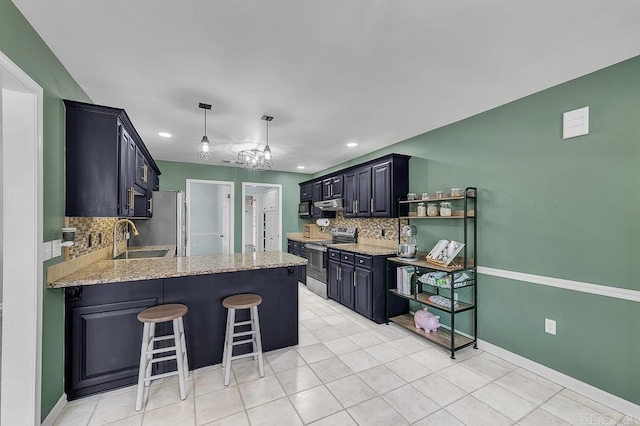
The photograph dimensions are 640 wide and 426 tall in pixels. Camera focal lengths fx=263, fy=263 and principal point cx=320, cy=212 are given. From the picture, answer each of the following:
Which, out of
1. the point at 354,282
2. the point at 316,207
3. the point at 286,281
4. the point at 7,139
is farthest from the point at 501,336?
the point at 7,139

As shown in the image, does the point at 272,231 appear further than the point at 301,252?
Yes

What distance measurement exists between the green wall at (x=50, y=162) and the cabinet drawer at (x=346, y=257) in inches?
121

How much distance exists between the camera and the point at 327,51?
1.85 m

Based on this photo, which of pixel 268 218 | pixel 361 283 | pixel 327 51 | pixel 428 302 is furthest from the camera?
pixel 268 218

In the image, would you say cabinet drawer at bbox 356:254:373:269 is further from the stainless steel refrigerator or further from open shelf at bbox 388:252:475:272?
the stainless steel refrigerator

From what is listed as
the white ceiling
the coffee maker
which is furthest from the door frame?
the coffee maker

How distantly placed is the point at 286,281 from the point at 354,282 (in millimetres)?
1368

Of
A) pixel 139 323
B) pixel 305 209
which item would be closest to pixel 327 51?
pixel 139 323

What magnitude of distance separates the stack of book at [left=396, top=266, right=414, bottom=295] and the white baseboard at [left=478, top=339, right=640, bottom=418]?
35.8 inches

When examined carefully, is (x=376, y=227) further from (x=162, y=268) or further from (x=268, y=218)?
(x=268, y=218)

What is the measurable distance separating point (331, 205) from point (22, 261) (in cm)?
392

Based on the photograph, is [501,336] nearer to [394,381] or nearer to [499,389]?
[499,389]

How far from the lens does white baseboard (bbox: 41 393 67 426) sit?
5.59 feet

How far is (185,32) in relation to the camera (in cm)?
165
